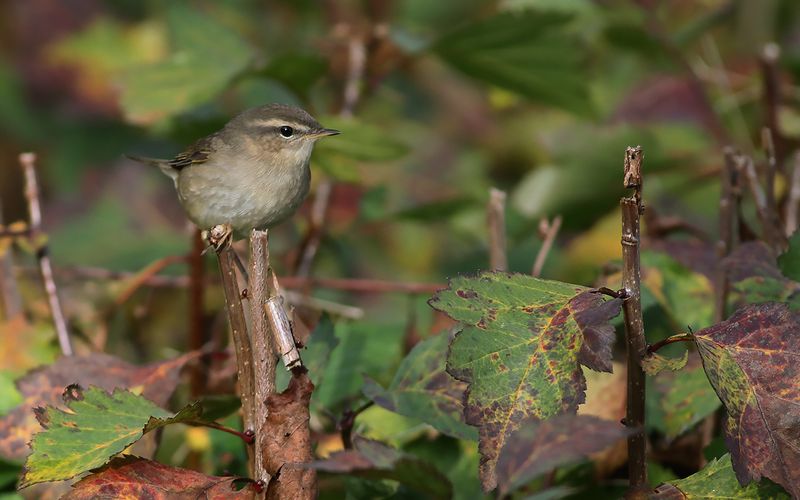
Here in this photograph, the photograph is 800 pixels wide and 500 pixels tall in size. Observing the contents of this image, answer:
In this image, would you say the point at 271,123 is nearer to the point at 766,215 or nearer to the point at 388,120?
the point at 766,215

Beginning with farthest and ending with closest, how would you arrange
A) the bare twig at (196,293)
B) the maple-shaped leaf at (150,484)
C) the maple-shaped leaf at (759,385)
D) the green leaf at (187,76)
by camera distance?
1. the green leaf at (187,76)
2. the bare twig at (196,293)
3. the maple-shaped leaf at (150,484)
4. the maple-shaped leaf at (759,385)

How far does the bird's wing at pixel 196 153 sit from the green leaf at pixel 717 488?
169 cm

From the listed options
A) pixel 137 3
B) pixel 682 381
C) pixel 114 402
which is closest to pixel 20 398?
pixel 114 402

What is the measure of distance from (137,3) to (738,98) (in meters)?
3.98

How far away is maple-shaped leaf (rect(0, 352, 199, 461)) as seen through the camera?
5.57ft

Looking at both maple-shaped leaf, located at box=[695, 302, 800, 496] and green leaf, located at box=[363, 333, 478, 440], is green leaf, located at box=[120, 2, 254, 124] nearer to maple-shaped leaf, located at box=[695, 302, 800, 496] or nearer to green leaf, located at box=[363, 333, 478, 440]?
green leaf, located at box=[363, 333, 478, 440]

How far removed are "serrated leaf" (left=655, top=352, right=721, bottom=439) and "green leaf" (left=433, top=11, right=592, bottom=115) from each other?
3.83 ft

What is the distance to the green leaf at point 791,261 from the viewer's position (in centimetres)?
146

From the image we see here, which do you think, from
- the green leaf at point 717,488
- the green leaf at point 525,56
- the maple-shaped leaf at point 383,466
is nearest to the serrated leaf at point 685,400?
the green leaf at point 717,488

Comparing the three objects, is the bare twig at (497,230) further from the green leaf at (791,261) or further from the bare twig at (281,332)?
the bare twig at (281,332)

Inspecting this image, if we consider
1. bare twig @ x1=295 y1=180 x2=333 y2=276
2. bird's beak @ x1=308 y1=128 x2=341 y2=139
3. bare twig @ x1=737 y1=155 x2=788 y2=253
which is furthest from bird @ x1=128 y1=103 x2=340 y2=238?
bare twig @ x1=737 y1=155 x2=788 y2=253

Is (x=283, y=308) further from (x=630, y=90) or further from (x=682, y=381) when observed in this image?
(x=630, y=90)

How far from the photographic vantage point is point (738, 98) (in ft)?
11.3

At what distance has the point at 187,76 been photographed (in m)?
2.65
